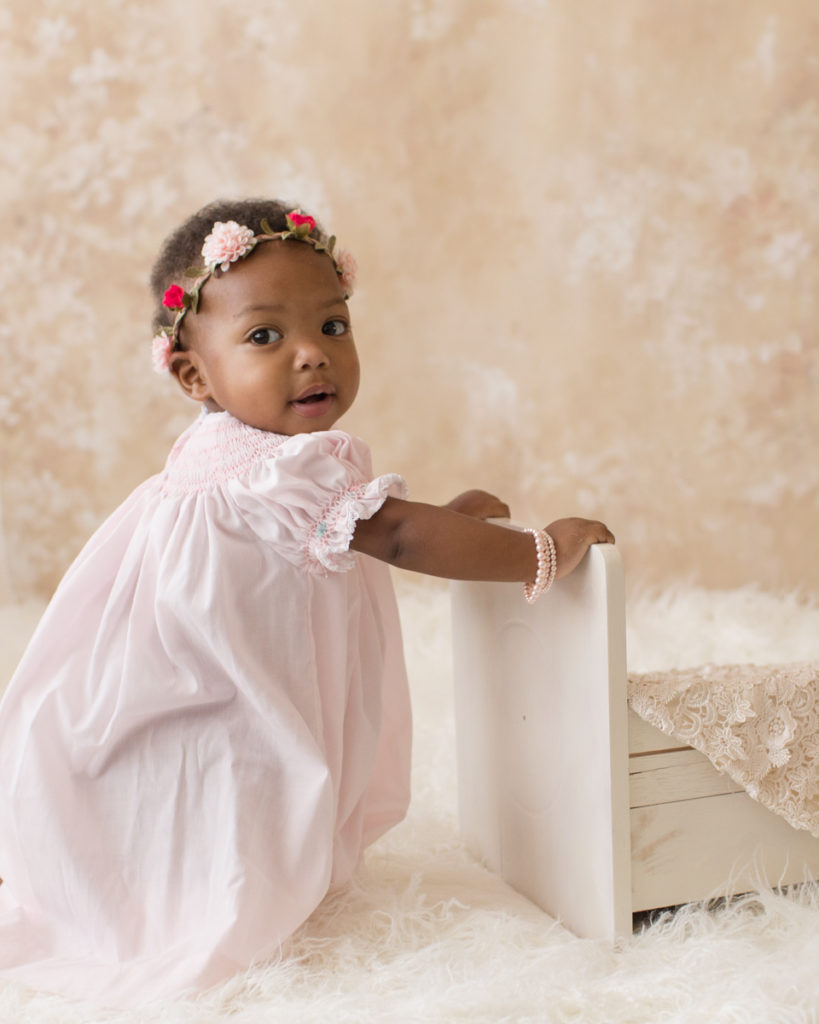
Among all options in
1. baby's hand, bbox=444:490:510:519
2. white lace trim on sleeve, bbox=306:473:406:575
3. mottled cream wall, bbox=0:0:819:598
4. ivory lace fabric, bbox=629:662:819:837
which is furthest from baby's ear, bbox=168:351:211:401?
mottled cream wall, bbox=0:0:819:598

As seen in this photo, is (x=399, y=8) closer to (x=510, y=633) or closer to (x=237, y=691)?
(x=510, y=633)

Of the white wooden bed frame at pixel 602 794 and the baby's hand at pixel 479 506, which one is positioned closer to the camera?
the white wooden bed frame at pixel 602 794

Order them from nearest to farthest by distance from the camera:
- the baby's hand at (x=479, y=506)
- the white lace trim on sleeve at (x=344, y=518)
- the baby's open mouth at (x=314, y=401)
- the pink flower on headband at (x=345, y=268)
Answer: the white lace trim on sleeve at (x=344, y=518)
the baby's open mouth at (x=314, y=401)
the pink flower on headband at (x=345, y=268)
the baby's hand at (x=479, y=506)

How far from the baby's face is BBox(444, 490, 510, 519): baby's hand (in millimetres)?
286

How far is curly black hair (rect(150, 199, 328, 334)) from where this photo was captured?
4.33 feet

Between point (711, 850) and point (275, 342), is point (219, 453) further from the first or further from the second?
point (711, 850)

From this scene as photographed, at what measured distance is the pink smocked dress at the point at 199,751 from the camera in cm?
120

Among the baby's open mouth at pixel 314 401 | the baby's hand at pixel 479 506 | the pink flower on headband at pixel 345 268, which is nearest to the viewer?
the baby's open mouth at pixel 314 401

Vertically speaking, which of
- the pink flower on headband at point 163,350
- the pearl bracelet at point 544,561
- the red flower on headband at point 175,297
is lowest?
the pearl bracelet at point 544,561

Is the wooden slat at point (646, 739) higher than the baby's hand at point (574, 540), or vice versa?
the baby's hand at point (574, 540)

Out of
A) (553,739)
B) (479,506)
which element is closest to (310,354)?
(479,506)

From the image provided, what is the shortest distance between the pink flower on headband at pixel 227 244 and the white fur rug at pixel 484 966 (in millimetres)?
704

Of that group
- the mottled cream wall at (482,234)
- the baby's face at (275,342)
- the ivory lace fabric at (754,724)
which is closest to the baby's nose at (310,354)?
the baby's face at (275,342)

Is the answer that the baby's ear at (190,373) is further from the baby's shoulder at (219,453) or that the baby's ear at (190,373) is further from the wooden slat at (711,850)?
the wooden slat at (711,850)
